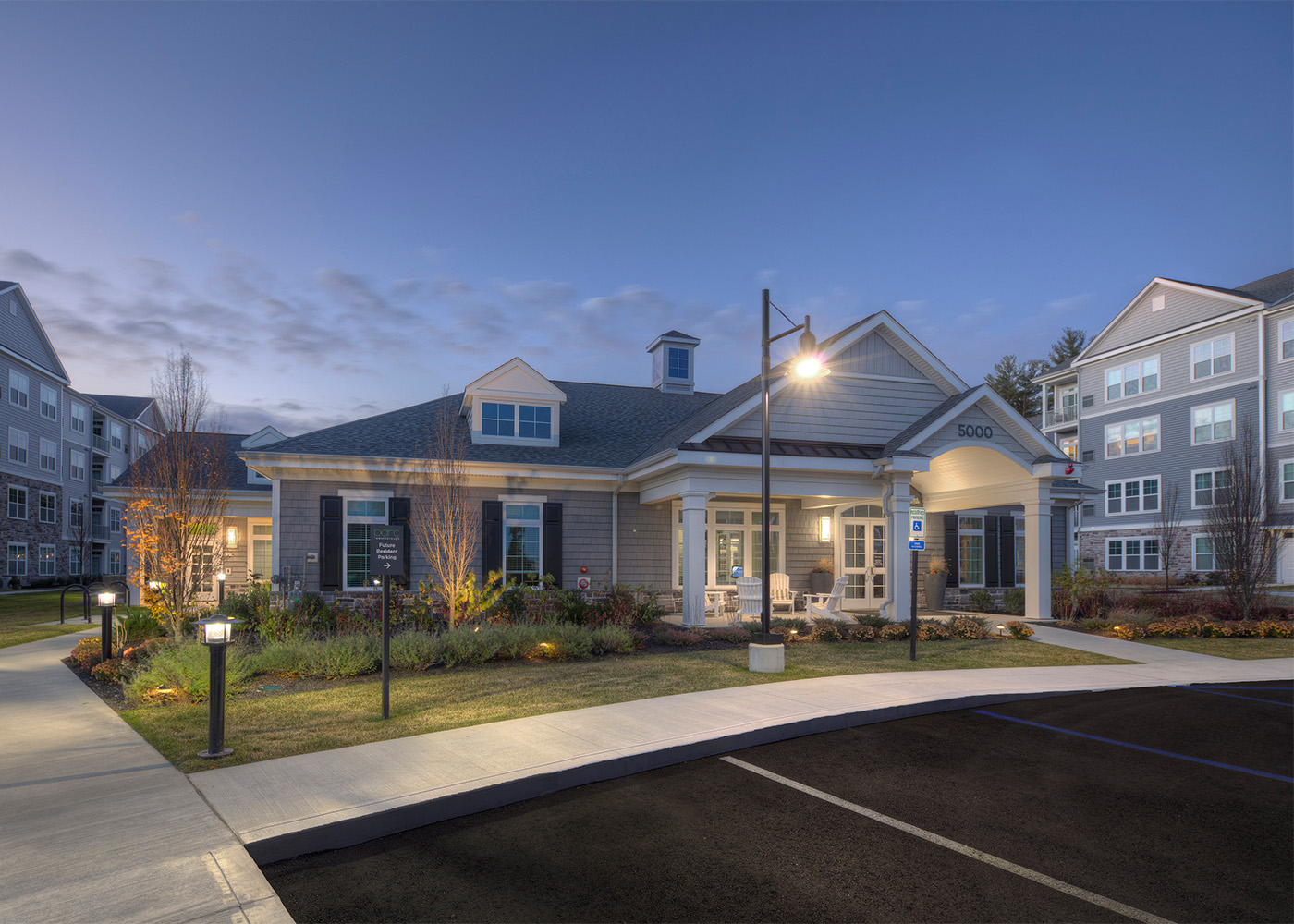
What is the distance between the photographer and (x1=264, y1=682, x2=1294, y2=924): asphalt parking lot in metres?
3.87

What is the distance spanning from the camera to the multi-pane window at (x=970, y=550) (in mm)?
20781

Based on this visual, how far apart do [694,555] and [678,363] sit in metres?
10.4

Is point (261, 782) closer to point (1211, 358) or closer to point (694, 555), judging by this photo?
point (694, 555)

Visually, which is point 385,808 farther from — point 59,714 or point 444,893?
point 59,714

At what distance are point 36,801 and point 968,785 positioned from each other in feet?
23.2

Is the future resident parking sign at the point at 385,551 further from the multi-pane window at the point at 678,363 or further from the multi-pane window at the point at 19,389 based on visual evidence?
the multi-pane window at the point at 19,389

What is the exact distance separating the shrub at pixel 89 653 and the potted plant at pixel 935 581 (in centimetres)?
1843

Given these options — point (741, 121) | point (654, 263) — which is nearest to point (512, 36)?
point (741, 121)

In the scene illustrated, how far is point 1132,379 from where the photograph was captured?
35281 millimetres

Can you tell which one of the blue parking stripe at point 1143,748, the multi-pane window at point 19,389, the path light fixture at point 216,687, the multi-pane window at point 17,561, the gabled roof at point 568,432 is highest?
the multi-pane window at point 19,389

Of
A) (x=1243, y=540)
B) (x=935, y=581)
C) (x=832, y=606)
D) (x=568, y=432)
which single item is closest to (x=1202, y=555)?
(x=1243, y=540)

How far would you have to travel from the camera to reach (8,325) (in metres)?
33.6

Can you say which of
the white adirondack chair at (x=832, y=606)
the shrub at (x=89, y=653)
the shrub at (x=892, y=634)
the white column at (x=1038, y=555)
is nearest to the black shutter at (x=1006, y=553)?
the white column at (x=1038, y=555)

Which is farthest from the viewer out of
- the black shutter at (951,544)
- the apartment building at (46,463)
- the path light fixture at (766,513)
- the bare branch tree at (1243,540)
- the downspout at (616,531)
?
the apartment building at (46,463)
